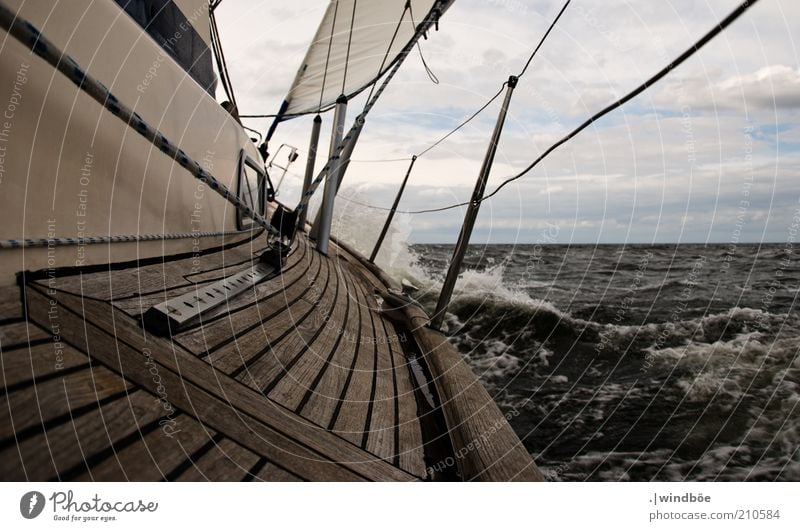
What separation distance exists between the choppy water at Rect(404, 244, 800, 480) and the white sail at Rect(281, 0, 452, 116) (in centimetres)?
367

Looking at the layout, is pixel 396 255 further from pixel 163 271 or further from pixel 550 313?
pixel 163 271

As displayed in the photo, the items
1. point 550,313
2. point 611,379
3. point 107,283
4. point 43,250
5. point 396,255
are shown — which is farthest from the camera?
point 396,255

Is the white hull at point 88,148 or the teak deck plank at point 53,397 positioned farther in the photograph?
the white hull at point 88,148

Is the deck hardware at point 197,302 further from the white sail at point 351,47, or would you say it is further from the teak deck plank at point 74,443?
the white sail at point 351,47

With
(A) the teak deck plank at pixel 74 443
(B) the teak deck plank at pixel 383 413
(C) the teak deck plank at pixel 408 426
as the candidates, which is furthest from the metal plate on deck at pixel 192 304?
(C) the teak deck plank at pixel 408 426

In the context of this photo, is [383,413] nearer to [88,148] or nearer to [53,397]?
[53,397]

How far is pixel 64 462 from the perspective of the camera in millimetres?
799

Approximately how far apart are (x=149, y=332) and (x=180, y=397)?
281 millimetres

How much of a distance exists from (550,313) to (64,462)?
7.21 m

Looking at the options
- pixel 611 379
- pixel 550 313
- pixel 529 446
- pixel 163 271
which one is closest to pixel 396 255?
pixel 550 313

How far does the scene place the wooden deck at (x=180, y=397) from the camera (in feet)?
2.74

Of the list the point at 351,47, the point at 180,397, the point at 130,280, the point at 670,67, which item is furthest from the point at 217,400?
the point at 351,47

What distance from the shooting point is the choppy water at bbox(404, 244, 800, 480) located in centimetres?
297

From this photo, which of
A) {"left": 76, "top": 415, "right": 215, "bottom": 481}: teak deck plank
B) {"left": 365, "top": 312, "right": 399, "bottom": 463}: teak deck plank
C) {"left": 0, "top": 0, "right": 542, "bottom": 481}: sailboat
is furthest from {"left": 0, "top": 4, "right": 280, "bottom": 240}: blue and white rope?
{"left": 365, "top": 312, "right": 399, "bottom": 463}: teak deck plank
